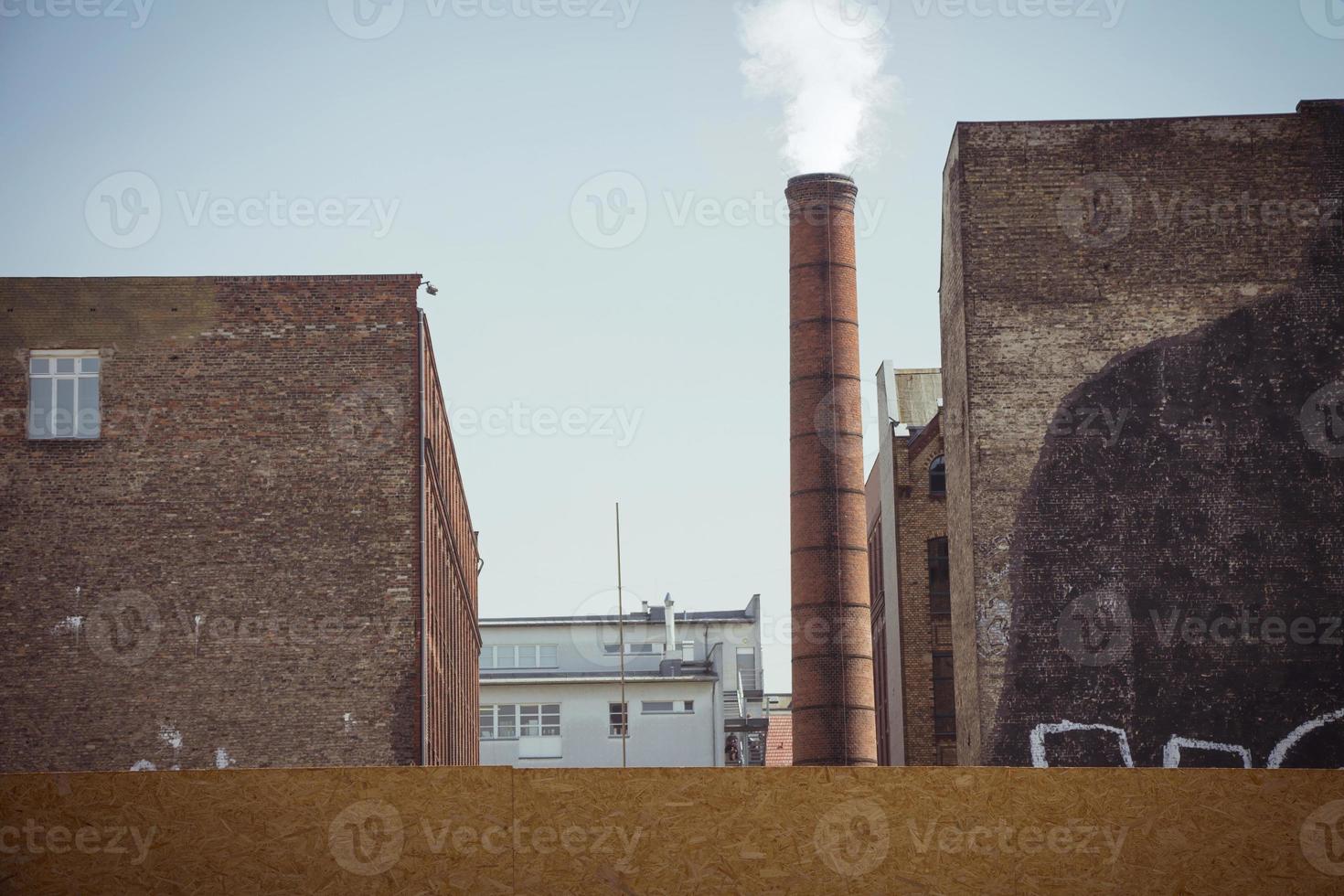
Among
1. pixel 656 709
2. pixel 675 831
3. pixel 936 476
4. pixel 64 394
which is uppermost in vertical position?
pixel 64 394

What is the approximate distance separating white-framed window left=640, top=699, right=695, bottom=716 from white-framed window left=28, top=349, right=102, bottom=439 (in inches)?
1190

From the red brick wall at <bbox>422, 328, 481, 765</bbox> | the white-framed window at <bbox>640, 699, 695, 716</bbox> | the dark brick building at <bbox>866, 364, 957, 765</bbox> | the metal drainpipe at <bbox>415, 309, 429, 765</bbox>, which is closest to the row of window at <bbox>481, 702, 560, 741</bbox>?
the white-framed window at <bbox>640, 699, 695, 716</bbox>

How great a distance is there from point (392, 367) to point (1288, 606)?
12093 millimetres

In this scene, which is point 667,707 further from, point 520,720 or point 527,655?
point 527,655

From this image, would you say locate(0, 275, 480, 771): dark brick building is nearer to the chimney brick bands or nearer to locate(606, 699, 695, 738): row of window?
the chimney brick bands

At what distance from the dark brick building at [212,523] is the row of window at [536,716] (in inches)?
1096

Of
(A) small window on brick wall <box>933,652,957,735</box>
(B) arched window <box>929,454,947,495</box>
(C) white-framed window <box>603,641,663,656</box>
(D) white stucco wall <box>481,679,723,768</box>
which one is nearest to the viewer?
(A) small window on brick wall <box>933,652,957,735</box>

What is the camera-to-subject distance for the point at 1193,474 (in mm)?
19828

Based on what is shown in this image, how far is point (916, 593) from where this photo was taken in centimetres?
3159

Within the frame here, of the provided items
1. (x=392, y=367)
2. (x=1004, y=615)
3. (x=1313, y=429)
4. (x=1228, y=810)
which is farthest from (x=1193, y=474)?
(x=392, y=367)

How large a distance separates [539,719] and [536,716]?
134 mm

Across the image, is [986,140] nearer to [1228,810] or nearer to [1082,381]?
[1082,381]

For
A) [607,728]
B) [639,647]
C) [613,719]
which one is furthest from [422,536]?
[639,647]

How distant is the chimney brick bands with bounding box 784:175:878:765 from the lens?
33.3m
